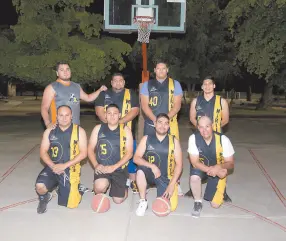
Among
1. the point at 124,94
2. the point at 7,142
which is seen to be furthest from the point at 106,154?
the point at 7,142

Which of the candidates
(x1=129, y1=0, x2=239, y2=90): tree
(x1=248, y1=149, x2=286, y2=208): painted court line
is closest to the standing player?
(x1=248, y1=149, x2=286, y2=208): painted court line

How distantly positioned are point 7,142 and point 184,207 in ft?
22.8

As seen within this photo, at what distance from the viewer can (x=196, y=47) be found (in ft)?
75.8

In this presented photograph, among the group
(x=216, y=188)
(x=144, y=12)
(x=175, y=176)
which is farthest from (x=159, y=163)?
(x=144, y=12)

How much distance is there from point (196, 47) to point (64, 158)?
19088 millimetres

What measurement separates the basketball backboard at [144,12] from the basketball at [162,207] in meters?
6.01

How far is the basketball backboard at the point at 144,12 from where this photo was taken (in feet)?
32.7

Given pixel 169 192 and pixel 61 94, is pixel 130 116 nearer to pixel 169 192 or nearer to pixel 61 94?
pixel 61 94

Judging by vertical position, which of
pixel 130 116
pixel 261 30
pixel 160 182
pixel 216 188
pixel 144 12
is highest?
pixel 144 12

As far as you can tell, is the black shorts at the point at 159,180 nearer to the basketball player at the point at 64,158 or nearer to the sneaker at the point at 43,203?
the basketball player at the point at 64,158

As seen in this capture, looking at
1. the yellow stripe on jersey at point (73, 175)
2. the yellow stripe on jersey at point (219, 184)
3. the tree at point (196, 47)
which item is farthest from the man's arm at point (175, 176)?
the tree at point (196, 47)

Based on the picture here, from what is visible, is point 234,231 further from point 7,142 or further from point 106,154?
point 7,142

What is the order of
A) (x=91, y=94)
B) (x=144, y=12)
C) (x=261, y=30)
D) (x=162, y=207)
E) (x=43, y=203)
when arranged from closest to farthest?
(x=162, y=207) < (x=43, y=203) < (x=91, y=94) < (x=144, y=12) < (x=261, y=30)

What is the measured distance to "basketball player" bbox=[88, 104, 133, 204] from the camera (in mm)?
4996
